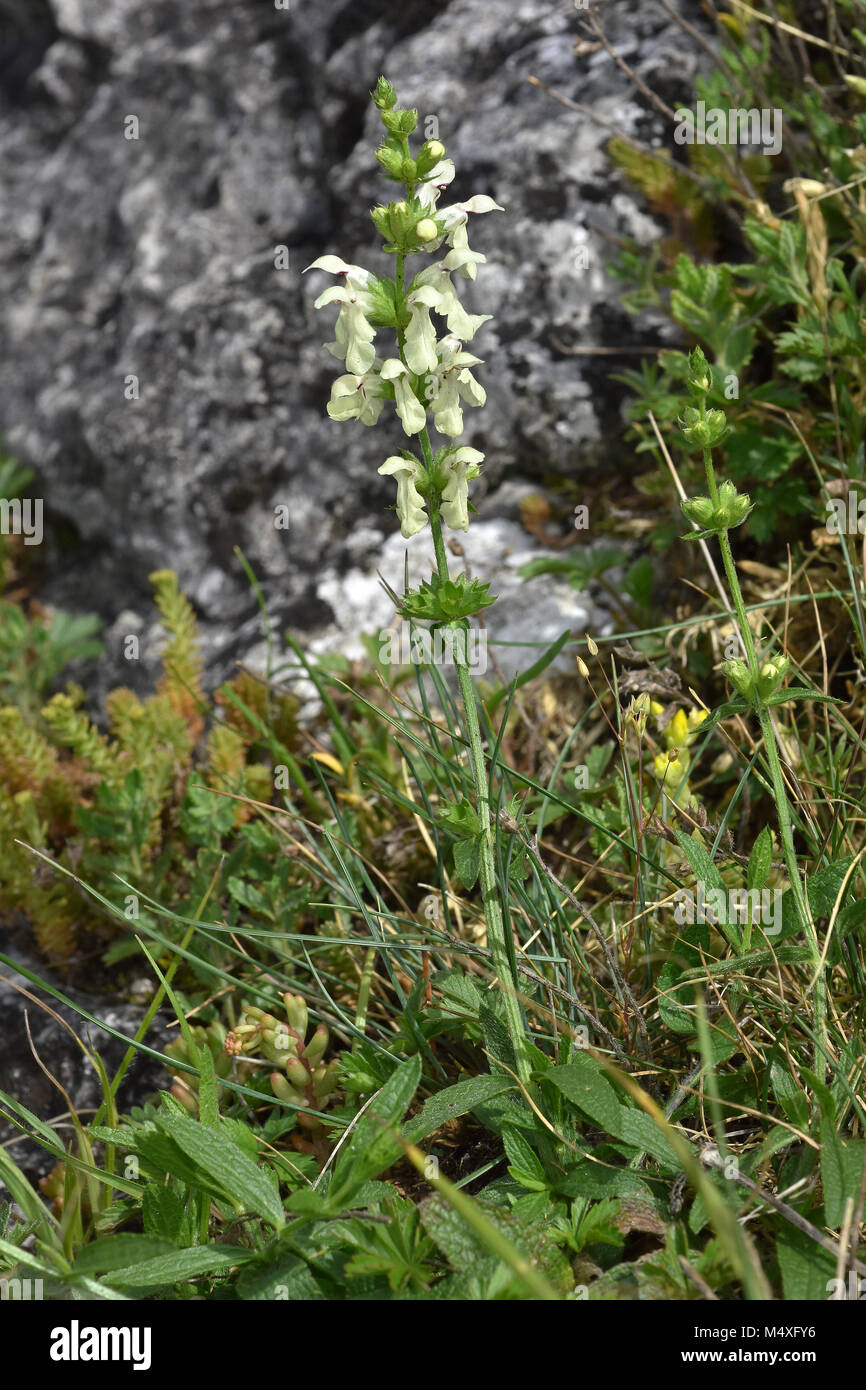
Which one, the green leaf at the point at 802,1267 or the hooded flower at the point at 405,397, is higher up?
the hooded flower at the point at 405,397

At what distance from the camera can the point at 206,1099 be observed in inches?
74.5

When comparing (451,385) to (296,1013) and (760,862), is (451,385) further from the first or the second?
(296,1013)

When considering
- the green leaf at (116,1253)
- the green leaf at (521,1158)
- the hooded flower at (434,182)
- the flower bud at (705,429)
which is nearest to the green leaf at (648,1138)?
the green leaf at (521,1158)

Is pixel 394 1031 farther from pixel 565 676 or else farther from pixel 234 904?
pixel 565 676

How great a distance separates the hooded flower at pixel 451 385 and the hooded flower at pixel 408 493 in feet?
0.28

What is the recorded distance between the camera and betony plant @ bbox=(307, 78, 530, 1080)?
170 cm

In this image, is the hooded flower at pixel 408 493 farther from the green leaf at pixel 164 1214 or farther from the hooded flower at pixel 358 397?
the green leaf at pixel 164 1214

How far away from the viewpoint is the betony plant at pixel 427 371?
1696 mm

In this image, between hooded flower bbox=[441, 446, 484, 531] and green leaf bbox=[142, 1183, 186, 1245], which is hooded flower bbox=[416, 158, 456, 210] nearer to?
hooded flower bbox=[441, 446, 484, 531]

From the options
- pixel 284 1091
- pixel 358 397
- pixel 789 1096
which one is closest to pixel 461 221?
pixel 358 397

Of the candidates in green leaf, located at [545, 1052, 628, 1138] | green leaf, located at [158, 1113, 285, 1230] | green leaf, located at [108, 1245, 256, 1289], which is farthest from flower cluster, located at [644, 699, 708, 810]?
green leaf, located at [108, 1245, 256, 1289]

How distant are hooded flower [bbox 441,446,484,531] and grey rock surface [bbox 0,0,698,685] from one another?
67.6 inches

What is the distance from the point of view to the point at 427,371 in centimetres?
172
